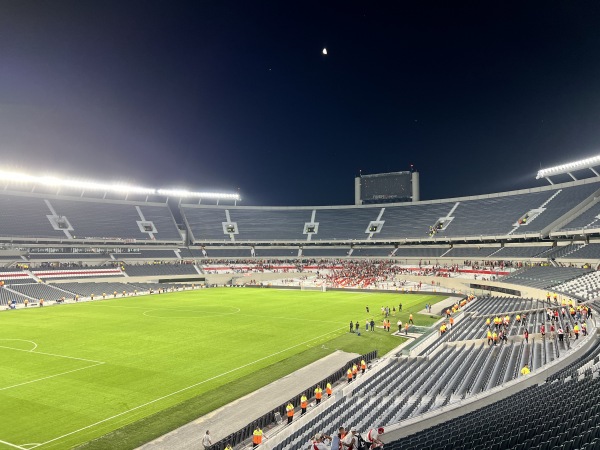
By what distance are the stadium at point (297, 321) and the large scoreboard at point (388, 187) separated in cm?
274

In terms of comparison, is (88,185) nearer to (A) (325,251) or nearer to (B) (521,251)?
Result: (A) (325,251)

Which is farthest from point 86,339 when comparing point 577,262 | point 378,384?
point 577,262

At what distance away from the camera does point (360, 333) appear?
32031mm

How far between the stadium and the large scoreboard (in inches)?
108

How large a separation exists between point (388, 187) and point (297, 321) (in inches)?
2529

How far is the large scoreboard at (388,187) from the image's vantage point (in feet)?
311

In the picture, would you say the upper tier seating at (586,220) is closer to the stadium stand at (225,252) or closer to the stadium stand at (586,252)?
the stadium stand at (586,252)

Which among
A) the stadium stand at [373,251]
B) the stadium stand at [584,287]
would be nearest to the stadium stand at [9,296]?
the stadium stand at [584,287]

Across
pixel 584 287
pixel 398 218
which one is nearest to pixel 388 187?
pixel 398 218

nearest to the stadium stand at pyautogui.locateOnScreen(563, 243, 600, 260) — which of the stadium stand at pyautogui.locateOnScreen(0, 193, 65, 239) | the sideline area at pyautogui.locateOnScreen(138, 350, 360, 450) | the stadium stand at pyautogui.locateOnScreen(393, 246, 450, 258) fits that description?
the stadium stand at pyautogui.locateOnScreen(393, 246, 450, 258)

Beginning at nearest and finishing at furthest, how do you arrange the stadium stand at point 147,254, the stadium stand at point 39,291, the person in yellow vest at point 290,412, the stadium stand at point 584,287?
the person in yellow vest at point 290,412
the stadium stand at point 584,287
the stadium stand at point 39,291
the stadium stand at point 147,254

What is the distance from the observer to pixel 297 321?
38312 millimetres

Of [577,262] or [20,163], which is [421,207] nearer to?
[577,262]

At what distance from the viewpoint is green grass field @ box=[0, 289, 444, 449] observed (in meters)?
15.9
